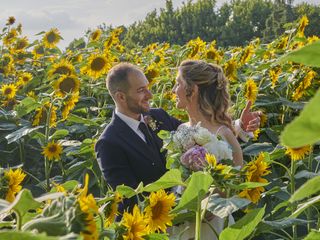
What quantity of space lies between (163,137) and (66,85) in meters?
1.94

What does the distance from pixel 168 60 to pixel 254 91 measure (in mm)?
2355

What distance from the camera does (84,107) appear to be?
4.15 metres

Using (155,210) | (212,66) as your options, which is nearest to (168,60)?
(212,66)

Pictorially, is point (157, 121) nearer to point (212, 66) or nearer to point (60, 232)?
point (212, 66)

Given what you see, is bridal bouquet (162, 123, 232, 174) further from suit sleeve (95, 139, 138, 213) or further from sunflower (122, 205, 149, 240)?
suit sleeve (95, 139, 138, 213)

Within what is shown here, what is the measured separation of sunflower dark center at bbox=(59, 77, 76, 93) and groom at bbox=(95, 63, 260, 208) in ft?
2.63

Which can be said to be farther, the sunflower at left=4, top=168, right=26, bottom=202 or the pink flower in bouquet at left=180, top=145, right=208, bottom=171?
the pink flower in bouquet at left=180, top=145, right=208, bottom=171

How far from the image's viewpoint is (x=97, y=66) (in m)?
4.03

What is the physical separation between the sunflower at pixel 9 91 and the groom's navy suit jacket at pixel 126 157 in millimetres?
1593

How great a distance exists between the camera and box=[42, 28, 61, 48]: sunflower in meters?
5.77

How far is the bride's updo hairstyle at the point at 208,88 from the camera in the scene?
292 centimetres

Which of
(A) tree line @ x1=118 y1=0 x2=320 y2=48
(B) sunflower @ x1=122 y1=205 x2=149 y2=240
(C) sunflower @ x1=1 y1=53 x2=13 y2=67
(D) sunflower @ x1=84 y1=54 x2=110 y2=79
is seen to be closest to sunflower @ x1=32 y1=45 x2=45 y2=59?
(C) sunflower @ x1=1 y1=53 x2=13 y2=67

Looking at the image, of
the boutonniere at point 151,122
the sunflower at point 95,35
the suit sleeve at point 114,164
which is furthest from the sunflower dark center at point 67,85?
the sunflower at point 95,35

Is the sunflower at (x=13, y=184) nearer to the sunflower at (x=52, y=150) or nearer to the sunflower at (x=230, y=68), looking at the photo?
the sunflower at (x=52, y=150)
